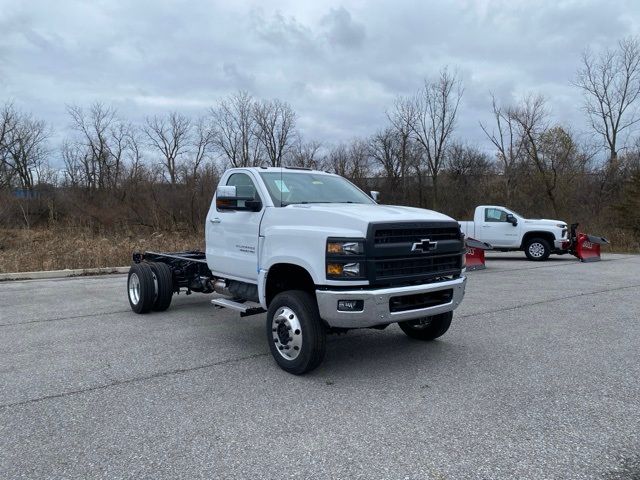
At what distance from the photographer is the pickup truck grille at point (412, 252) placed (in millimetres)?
4801

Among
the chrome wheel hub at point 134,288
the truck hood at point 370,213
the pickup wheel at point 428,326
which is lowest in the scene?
the pickup wheel at point 428,326

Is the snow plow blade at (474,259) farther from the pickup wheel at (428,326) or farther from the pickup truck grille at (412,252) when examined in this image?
the pickup truck grille at (412,252)

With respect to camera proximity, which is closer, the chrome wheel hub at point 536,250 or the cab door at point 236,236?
the cab door at point 236,236

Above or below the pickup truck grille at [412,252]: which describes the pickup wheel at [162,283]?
below

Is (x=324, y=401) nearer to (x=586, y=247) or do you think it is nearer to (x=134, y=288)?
(x=134, y=288)

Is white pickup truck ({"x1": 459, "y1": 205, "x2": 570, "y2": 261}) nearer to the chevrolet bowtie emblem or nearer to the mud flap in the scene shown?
Answer: the mud flap

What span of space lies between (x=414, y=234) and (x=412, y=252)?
20 cm

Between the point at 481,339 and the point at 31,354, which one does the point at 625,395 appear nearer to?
the point at 481,339

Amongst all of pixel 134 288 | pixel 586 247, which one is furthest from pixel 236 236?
pixel 586 247

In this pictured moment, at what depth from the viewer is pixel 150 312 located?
8523 millimetres

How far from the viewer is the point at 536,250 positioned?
1858 cm

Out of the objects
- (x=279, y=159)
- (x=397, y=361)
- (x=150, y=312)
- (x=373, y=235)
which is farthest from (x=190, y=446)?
(x=279, y=159)

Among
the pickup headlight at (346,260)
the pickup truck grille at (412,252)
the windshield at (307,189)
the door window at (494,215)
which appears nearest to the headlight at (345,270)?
the pickup headlight at (346,260)

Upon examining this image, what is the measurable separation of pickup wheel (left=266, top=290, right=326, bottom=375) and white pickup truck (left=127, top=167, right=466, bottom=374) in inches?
0.4
